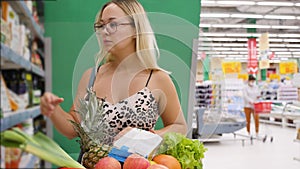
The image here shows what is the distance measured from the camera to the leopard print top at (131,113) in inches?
22.1

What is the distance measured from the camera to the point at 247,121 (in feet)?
22.4

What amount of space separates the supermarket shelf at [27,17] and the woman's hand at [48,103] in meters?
0.06

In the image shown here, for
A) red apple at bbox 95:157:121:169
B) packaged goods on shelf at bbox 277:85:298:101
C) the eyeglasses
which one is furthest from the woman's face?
packaged goods on shelf at bbox 277:85:298:101

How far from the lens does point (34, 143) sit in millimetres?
313

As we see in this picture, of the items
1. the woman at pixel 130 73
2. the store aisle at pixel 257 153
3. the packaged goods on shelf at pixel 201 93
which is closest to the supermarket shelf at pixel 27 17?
the woman at pixel 130 73

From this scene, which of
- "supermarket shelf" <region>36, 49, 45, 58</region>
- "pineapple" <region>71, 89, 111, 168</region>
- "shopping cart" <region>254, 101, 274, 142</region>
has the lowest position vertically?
"shopping cart" <region>254, 101, 274, 142</region>

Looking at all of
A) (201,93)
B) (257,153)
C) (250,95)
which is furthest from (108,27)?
(250,95)

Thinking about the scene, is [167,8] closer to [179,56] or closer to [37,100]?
[179,56]

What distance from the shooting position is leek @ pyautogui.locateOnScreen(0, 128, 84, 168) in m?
0.29

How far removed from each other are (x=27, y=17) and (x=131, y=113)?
0.96ft

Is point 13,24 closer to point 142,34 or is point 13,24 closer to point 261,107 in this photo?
point 142,34

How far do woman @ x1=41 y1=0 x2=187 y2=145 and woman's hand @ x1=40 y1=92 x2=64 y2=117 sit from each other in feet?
0.44

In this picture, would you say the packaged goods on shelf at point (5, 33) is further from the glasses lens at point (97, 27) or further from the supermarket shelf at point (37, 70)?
the glasses lens at point (97, 27)

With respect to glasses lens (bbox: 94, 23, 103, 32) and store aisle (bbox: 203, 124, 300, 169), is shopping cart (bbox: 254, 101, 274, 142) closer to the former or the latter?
store aisle (bbox: 203, 124, 300, 169)
